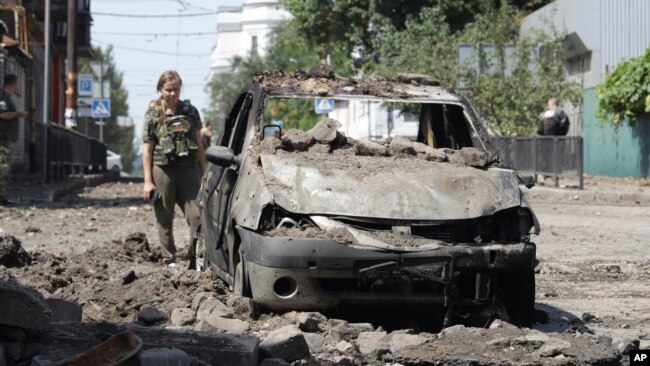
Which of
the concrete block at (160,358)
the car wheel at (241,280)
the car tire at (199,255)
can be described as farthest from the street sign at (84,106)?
the concrete block at (160,358)

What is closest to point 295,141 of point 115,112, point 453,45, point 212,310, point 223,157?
point 223,157

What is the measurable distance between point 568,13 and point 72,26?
50.1 feet

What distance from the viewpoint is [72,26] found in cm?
3766

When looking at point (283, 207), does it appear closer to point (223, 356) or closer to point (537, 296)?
point (223, 356)

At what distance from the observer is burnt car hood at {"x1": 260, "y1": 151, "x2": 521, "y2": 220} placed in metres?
7.61

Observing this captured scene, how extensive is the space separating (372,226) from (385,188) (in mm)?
275

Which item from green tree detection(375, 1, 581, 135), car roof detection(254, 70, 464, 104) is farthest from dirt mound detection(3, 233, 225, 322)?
green tree detection(375, 1, 581, 135)

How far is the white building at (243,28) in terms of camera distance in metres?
143

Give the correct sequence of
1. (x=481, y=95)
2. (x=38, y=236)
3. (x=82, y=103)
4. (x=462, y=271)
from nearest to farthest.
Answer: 1. (x=462, y=271)
2. (x=38, y=236)
3. (x=481, y=95)
4. (x=82, y=103)

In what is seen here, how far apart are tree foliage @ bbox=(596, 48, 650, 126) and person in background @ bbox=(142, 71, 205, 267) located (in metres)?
19.3

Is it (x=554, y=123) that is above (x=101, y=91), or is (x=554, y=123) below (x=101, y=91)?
below

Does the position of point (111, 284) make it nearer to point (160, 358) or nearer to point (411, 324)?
point (411, 324)

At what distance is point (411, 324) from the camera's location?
802cm

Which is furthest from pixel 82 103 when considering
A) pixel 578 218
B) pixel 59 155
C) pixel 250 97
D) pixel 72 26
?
pixel 250 97
